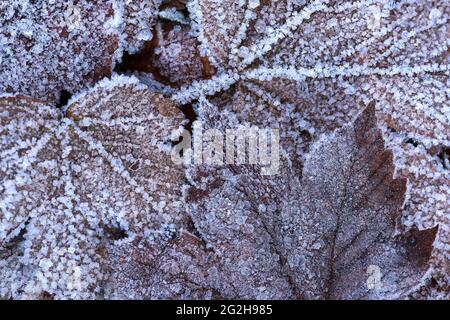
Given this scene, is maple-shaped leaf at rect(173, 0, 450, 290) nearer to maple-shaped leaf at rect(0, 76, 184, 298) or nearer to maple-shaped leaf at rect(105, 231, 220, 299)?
maple-shaped leaf at rect(0, 76, 184, 298)

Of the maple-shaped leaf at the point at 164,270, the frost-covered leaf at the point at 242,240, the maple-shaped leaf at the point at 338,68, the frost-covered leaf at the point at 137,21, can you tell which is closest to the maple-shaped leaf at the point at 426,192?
the maple-shaped leaf at the point at 338,68

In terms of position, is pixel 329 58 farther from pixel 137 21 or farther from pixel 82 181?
pixel 82 181

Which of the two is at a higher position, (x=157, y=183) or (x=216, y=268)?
(x=157, y=183)

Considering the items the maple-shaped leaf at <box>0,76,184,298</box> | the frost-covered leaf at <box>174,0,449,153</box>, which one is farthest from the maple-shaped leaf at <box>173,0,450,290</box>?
the maple-shaped leaf at <box>0,76,184,298</box>

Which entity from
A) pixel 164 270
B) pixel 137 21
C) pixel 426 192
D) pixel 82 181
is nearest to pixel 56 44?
pixel 137 21
